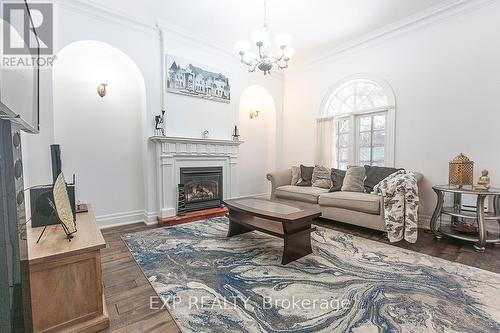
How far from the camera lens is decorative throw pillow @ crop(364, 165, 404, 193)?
3.47 metres

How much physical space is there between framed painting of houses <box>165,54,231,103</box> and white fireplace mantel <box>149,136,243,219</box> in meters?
0.83

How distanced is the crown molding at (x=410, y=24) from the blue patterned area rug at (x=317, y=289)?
3.20 meters

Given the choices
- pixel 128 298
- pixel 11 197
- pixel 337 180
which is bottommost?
pixel 128 298

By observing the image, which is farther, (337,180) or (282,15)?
(337,180)

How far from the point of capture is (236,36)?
3955mm

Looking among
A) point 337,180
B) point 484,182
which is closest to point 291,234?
point 337,180

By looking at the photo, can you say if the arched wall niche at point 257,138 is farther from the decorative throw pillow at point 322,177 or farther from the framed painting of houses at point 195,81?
the decorative throw pillow at point 322,177

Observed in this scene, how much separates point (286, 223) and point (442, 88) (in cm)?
303

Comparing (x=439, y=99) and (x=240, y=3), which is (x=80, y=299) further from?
(x=439, y=99)

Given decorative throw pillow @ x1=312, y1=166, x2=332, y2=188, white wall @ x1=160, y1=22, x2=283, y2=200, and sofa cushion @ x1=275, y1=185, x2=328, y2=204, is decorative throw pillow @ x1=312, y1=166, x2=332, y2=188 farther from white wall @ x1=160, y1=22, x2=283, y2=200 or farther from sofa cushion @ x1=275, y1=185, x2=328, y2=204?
white wall @ x1=160, y1=22, x2=283, y2=200

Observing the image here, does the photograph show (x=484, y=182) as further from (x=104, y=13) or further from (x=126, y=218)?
(x=104, y=13)

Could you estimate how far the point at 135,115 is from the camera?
3.72m

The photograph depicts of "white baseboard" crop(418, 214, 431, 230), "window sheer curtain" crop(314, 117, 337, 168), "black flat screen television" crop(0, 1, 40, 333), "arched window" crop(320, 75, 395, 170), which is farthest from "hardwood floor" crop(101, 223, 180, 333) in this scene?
"arched window" crop(320, 75, 395, 170)

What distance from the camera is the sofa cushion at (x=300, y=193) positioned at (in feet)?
12.4
